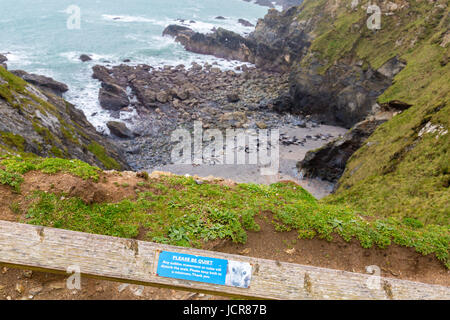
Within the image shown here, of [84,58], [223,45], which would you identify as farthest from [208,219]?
[223,45]

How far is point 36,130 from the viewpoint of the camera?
Result: 65.0 feet

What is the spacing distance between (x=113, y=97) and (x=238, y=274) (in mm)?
47699

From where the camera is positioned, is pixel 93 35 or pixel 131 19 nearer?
pixel 93 35

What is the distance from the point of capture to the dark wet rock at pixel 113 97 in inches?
1834

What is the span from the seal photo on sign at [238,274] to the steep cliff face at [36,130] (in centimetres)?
1536

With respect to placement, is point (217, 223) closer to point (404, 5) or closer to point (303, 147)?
point (303, 147)

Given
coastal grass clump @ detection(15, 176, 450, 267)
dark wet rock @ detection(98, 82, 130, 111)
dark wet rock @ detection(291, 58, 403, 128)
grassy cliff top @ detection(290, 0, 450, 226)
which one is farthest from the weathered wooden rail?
dark wet rock @ detection(98, 82, 130, 111)

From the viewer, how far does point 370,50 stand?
4334 cm

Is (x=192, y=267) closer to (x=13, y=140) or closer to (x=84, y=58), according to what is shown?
(x=13, y=140)

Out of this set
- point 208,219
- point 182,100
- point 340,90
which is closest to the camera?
point 208,219

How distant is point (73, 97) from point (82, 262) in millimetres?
50714

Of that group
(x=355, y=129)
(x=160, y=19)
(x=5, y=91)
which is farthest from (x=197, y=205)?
(x=160, y=19)
